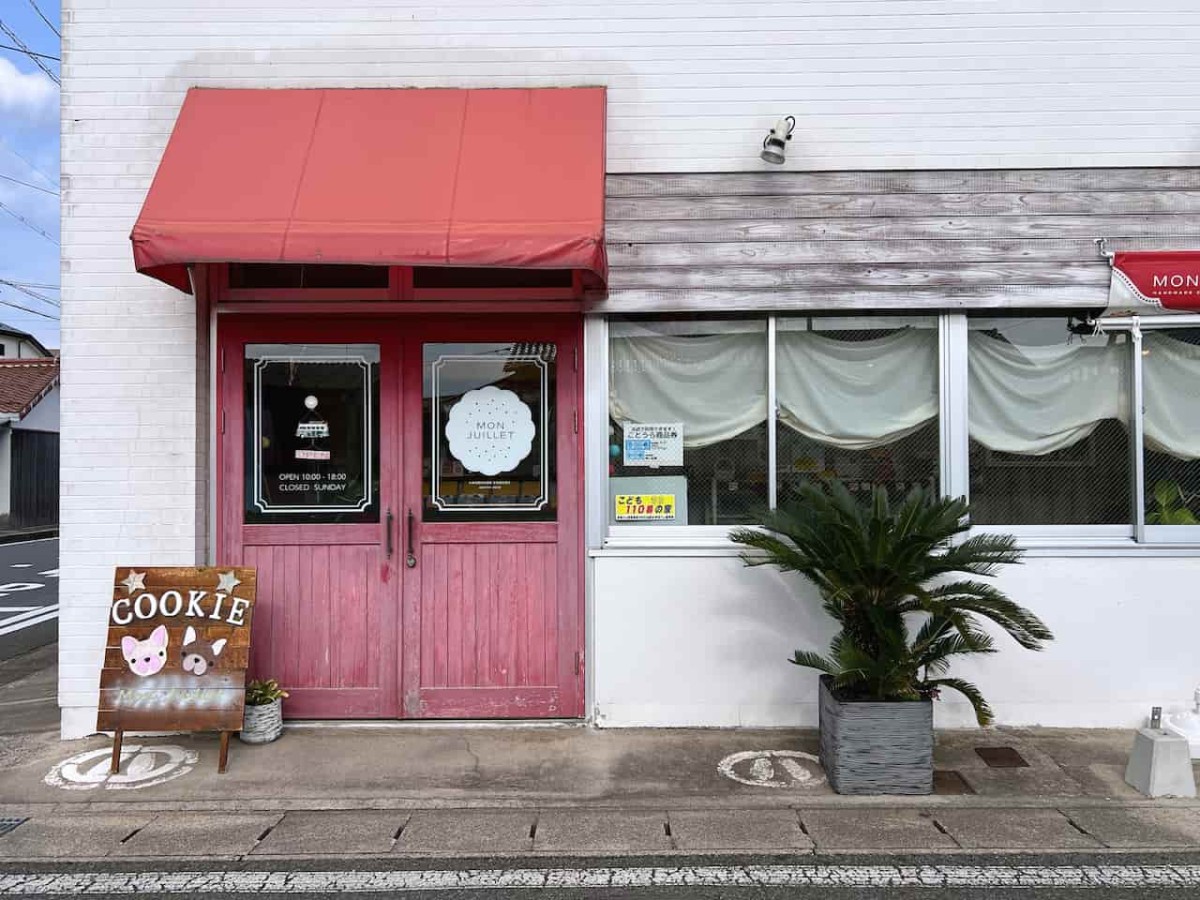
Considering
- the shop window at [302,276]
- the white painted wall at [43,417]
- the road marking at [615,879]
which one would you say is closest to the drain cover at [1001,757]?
the road marking at [615,879]

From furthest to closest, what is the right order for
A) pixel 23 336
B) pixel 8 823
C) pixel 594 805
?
1. pixel 23 336
2. pixel 594 805
3. pixel 8 823

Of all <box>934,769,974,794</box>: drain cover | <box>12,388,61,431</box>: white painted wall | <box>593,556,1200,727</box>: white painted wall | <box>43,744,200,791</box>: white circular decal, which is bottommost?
<box>43,744,200,791</box>: white circular decal

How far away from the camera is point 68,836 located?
12.3 ft

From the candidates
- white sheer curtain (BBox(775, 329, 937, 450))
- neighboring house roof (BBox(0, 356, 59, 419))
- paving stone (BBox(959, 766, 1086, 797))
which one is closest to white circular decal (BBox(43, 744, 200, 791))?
white sheer curtain (BBox(775, 329, 937, 450))

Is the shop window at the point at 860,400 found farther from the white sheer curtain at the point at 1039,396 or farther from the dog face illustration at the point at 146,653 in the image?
the dog face illustration at the point at 146,653

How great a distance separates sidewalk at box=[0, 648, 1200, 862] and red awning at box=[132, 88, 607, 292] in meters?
2.74

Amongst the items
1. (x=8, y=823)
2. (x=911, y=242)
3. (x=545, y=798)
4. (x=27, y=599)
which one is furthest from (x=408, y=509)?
(x=27, y=599)

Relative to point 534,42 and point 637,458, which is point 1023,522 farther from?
point 534,42

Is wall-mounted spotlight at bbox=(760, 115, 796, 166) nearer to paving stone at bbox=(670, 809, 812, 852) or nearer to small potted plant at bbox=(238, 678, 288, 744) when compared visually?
paving stone at bbox=(670, 809, 812, 852)

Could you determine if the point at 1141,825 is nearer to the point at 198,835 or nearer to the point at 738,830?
the point at 738,830

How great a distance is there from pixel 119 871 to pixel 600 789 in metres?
2.17

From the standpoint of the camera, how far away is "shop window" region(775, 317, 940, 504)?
205 inches

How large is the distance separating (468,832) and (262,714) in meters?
1.77

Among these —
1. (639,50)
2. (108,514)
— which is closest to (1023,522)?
(639,50)
